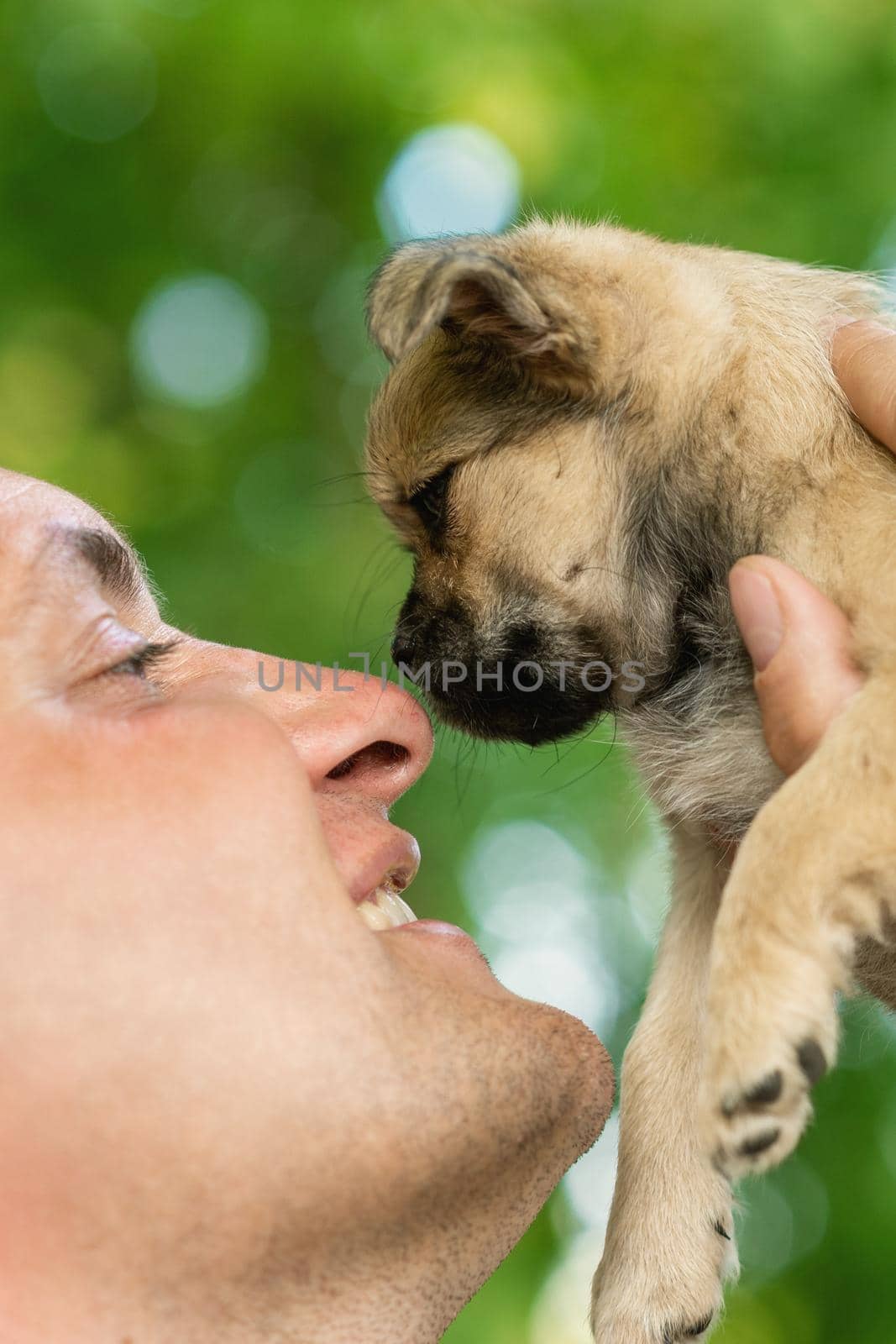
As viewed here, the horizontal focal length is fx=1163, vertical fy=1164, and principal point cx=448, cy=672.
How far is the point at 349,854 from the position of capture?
6.20 feet

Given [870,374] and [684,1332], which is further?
[684,1332]

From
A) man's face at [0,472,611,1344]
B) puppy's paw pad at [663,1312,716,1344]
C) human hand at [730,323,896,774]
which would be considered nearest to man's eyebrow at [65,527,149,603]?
man's face at [0,472,611,1344]

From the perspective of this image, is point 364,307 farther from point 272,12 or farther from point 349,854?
point 272,12

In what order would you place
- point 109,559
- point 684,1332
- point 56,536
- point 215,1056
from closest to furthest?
point 215,1056
point 56,536
point 109,559
point 684,1332

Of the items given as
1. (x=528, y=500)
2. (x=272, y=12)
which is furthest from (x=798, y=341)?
(x=272, y=12)

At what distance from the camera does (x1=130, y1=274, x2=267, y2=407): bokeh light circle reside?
4.84 m

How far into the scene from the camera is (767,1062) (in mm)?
1609

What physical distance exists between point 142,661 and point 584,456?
0.92 m

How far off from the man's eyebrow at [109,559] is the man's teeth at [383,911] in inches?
27.9

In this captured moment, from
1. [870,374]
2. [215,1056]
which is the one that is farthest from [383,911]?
[870,374]

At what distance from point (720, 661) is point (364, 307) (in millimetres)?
929

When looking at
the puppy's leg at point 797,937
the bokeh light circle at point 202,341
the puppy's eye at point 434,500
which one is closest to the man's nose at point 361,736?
the puppy's eye at point 434,500

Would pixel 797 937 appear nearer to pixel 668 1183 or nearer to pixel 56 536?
pixel 668 1183

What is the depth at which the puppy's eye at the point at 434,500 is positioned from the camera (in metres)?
2.33
